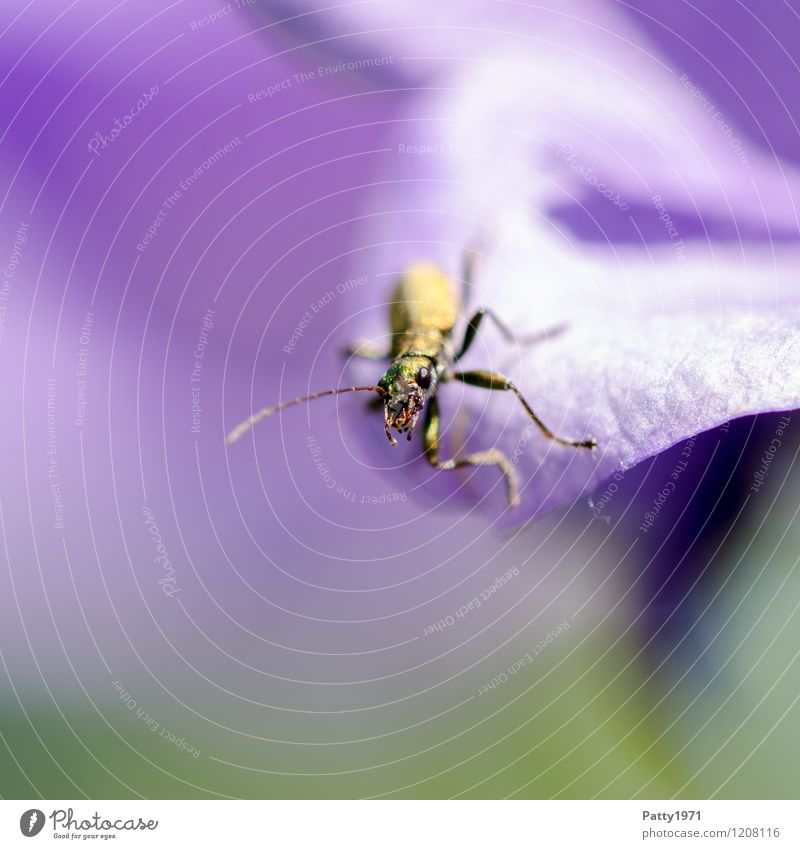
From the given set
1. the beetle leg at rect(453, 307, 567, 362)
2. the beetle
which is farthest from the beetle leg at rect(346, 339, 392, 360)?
the beetle leg at rect(453, 307, 567, 362)

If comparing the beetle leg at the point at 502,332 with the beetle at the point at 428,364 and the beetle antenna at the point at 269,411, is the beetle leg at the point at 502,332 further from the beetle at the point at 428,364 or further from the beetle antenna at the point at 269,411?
the beetle antenna at the point at 269,411

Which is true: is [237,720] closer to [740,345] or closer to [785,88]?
[740,345]

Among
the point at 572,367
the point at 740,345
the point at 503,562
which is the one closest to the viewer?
the point at 740,345

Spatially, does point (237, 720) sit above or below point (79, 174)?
below

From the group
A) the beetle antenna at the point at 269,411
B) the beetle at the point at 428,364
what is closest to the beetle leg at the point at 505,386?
the beetle at the point at 428,364

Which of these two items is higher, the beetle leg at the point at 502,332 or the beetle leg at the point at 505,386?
the beetle leg at the point at 502,332

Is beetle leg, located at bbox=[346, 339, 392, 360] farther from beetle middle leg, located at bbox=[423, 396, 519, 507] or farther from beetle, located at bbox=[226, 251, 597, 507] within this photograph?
beetle middle leg, located at bbox=[423, 396, 519, 507]

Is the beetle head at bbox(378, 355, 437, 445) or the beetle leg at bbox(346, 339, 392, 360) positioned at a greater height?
the beetle leg at bbox(346, 339, 392, 360)
